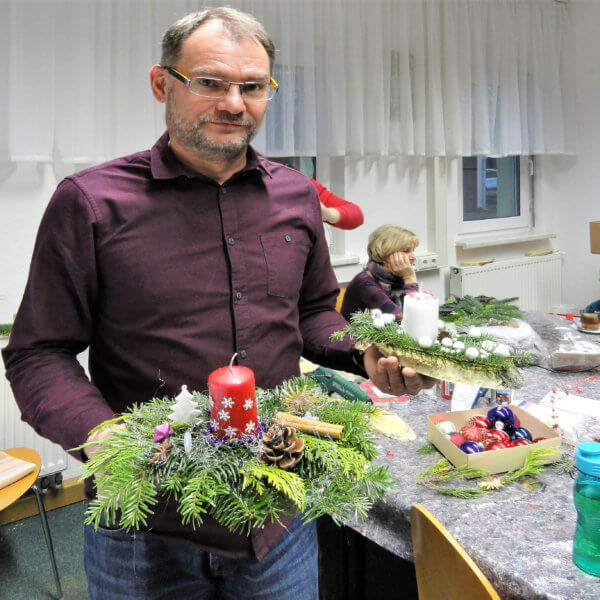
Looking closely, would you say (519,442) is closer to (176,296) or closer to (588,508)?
(588,508)

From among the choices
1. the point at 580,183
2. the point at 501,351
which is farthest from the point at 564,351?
the point at 580,183

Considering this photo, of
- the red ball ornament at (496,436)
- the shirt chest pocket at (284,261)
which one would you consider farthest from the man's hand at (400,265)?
the shirt chest pocket at (284,261)

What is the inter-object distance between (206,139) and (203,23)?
0.21 metres

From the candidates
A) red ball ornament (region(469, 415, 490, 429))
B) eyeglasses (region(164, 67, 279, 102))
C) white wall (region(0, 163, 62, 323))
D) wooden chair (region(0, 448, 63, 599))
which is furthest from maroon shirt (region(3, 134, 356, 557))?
white wall (region(0, 163, 62, 323))

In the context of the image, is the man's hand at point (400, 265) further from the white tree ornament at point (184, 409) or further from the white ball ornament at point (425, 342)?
the white tree ornament at point (184, 409)

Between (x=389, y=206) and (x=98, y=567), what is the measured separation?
320cm

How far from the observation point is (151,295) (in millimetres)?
1017

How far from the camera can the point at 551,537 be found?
1.09 meters

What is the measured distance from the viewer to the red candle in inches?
29.8

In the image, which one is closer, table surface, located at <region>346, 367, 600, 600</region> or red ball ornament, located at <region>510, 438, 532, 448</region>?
table surface, located at <region>346, 367, 600, 600</region>

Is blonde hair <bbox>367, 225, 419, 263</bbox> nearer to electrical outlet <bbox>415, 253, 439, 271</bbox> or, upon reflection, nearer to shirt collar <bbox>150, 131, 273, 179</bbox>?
electrical outlet <bbox>415, 253, 439, 271</bbox>

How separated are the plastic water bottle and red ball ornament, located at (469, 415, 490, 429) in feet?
1.36

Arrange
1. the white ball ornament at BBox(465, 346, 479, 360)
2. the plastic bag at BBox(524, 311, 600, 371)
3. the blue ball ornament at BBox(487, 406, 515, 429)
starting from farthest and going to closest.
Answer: the plastic bag at BBox(524, 311, 600, 371)
the blue ball ornament at BBox(487, 406, 515, 429)
the white ball ornament at BBox(465, 346, 479, 360)

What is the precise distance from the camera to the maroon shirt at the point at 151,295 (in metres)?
0.96
